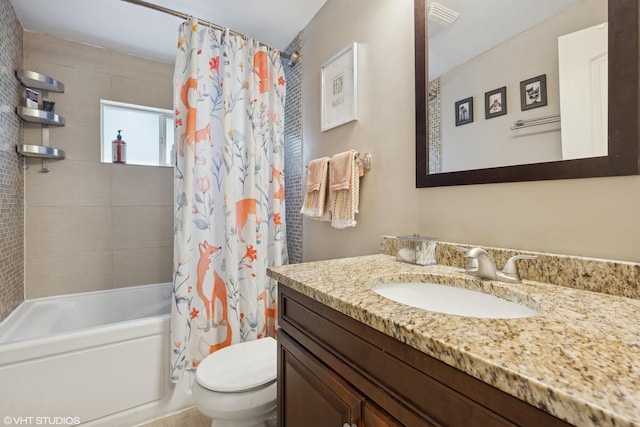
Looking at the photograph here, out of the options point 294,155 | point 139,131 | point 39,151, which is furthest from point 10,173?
point 294,155

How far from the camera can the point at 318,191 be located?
1601 millimetres

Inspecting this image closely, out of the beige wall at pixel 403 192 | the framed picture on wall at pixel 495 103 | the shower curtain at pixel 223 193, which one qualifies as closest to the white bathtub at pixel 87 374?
the shower curtain at pixel 223 193

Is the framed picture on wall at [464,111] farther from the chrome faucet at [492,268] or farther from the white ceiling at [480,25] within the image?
the chrome faucet at [492,268]

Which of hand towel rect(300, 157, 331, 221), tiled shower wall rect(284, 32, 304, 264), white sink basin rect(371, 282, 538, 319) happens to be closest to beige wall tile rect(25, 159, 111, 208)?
A: tiled shower wall rect(284, 32, 304, 264)

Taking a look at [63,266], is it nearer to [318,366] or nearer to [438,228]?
[318,366]

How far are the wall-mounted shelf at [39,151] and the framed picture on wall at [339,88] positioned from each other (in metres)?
1.86

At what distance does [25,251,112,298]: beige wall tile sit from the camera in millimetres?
1962

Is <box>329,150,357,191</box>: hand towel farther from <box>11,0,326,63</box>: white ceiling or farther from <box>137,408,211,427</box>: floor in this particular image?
<box>137,408,211,427</box>: floor

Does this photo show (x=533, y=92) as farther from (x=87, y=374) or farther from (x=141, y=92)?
(x=141, y=92)

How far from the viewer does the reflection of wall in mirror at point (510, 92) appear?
78cm

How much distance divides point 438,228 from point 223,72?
5.00 feet

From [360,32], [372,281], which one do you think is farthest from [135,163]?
[372,281]

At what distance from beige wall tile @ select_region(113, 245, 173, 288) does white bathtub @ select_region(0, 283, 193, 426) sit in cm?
53

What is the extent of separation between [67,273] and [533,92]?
9.53 ft
